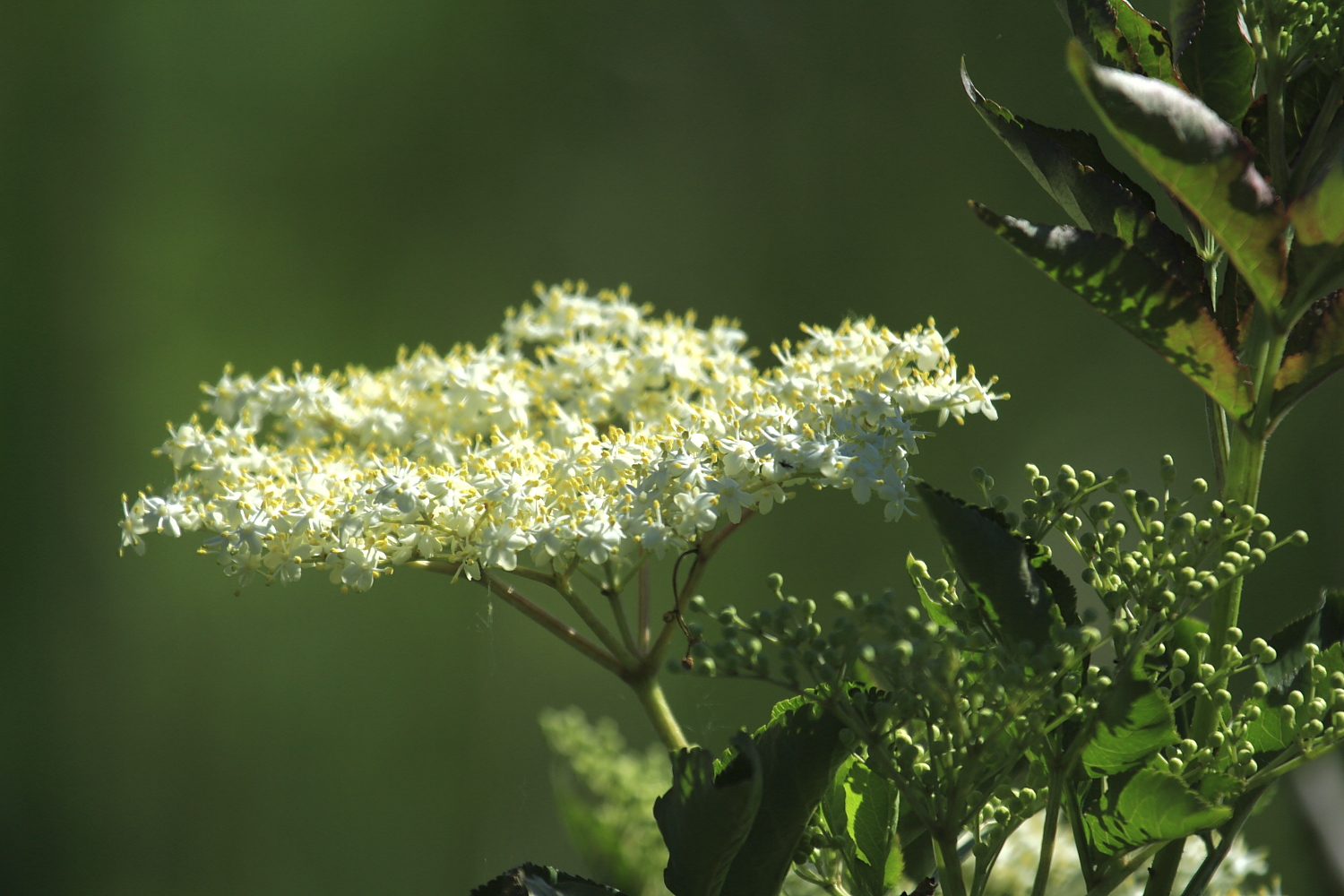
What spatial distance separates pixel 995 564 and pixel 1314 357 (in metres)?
0.18

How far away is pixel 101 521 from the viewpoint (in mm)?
2803

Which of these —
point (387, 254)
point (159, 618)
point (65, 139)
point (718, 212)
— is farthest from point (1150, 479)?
point (65, 139)

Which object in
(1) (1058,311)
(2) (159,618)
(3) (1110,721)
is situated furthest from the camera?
(1) (1058,311)

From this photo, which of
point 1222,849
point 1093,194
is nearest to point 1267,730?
point 1222,849

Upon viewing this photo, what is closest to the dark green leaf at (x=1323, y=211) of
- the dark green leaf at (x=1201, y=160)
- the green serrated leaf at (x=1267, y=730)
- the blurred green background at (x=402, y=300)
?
the dark green leaf at (x=1201, y=160)

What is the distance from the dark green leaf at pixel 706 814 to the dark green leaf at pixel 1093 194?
0.31 metres

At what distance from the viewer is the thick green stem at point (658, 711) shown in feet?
1.98

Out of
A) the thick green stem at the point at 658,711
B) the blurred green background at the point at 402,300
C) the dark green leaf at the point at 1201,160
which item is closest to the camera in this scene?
the dark green leaf at the point at 1201,160

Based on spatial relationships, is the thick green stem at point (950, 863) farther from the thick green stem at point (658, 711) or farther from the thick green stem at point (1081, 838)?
the thick green stem at point (658, 711)

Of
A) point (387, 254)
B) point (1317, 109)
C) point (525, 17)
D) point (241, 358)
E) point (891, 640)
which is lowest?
point (891, 640)

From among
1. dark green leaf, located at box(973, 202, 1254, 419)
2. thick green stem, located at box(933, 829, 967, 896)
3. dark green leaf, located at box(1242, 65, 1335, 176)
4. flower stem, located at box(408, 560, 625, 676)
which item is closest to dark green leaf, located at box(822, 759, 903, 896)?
thick green stem, located at box(933, 829, 967, 896)

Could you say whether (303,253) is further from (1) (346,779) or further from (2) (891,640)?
(2) (891,640)

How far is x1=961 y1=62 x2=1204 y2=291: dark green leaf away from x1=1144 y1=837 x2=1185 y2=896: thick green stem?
280 millimetres

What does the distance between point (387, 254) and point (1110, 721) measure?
9.39ft
